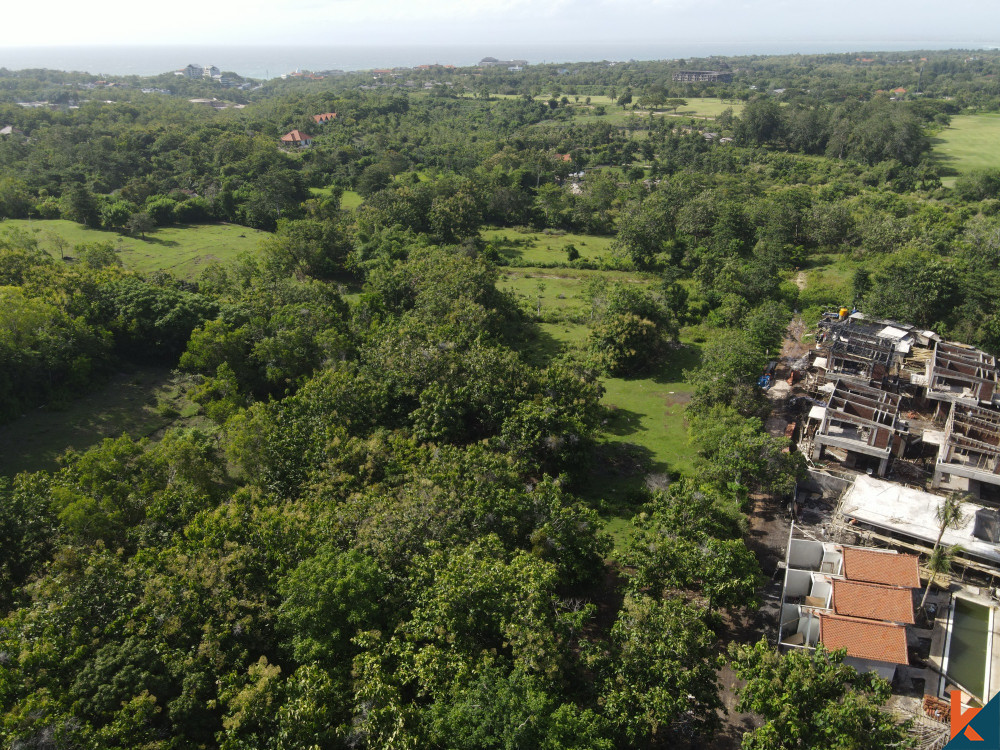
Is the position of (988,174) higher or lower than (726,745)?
higher

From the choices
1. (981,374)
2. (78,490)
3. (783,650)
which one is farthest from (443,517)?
(981,374)

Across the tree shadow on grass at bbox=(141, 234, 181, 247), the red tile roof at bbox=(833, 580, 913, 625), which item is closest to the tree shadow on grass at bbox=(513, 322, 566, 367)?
the red tile roof at bbox=(833, 580, 913, 625)

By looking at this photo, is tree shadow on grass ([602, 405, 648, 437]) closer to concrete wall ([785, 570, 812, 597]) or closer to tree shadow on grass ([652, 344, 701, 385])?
tree shadow on grass ([652, 344, 701, 385])

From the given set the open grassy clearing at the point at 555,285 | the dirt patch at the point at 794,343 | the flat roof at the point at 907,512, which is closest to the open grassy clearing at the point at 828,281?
the dirt patch at the point at 794,343

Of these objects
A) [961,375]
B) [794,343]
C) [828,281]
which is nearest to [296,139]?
[828,281]

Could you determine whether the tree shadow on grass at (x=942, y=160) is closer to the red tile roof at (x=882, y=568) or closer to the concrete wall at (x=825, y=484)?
the concrete wall at (x=825, y=484)

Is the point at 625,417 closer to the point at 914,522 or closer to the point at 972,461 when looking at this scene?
the point at 914,522

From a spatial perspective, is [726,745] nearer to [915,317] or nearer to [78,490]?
[78,490]
